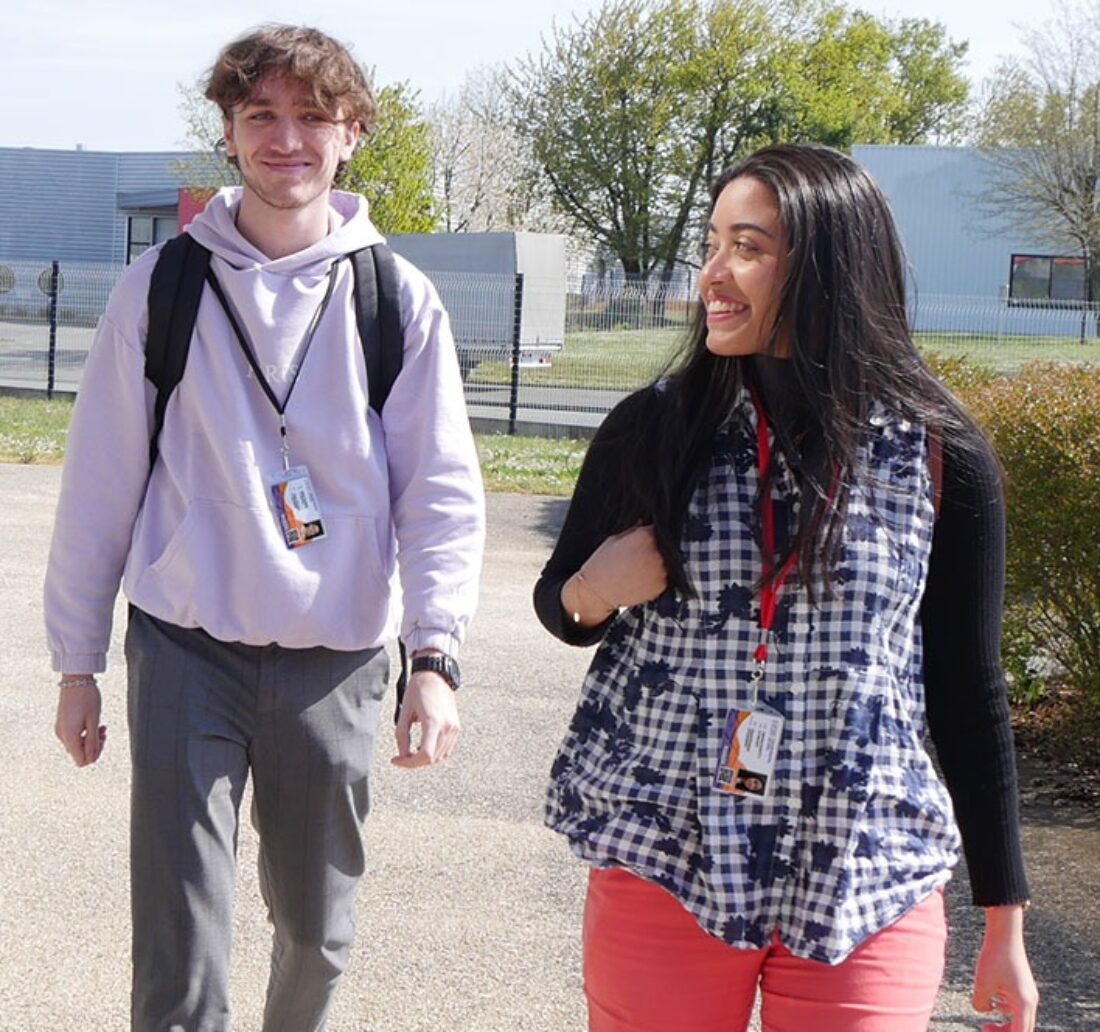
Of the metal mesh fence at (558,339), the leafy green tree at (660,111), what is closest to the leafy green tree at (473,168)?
the leafy green tree at (660,111)

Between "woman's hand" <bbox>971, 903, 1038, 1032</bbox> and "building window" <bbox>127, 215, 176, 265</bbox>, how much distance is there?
50317mm

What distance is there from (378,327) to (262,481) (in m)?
0.35

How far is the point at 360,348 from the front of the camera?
310 centimetres

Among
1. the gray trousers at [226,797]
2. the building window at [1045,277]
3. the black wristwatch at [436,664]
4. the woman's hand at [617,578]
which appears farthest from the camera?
the building window at [1045,277]

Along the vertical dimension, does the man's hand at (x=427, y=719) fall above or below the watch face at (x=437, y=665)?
below

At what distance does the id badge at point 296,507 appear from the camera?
3.00 metres

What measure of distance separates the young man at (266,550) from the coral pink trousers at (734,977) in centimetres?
76

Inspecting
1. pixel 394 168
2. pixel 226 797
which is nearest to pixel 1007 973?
pixel 226 797

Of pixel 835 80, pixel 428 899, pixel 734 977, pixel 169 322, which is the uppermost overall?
pixel 835 80

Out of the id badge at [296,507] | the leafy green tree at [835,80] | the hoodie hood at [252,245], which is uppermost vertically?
the leafy green tree at [835,80]

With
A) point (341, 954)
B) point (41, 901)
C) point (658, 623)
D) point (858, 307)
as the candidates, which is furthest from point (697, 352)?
point (41, 901)

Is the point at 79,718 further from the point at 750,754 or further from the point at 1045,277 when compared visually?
the point at 1045,277

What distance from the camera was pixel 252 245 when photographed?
3.14 m

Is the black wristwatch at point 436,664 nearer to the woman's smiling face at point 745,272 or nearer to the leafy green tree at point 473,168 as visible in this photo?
the woman's smiling face at point 745,272
